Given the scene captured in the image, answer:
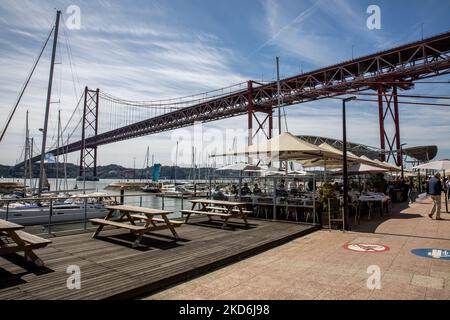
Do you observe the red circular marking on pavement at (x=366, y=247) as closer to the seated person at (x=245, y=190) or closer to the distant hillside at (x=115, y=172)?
the seated person at (x=245, y=190)

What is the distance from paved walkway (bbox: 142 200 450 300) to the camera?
3633 millimetres

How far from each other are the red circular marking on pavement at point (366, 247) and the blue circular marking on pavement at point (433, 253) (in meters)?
0.50

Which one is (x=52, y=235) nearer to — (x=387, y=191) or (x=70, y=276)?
(x=70, y=276)

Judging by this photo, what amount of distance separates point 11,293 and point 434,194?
10.7 meters

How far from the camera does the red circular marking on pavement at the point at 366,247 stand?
581 cm

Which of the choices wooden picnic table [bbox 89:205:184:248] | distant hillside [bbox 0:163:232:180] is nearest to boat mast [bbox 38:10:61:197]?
wooden picnic table [bbox 89:205:184:248]

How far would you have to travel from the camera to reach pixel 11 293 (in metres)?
3.31

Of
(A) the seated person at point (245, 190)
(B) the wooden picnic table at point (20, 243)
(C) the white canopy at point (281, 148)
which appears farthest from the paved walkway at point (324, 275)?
(A) the seated person at point (245, 190)

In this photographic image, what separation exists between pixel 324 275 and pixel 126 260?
2.78 m

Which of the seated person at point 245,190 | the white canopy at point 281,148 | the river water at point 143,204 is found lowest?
the river water at point 143,204

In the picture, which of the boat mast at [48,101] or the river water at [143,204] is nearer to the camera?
the river water at [143,204]

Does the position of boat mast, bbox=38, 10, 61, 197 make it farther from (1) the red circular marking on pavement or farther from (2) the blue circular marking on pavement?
(2) the blue circular marking on pavement

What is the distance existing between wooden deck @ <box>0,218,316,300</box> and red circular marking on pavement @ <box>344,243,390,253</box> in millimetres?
1207
